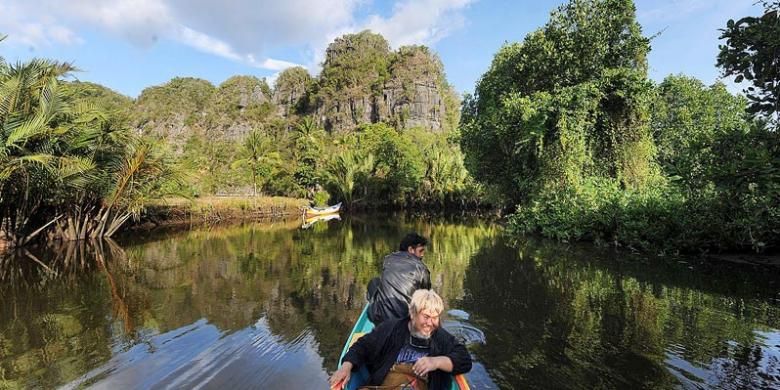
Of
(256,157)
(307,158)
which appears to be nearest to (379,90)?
(307,158)

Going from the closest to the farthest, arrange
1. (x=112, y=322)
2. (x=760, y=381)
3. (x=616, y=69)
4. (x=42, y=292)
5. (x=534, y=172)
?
(x=760, y=381) → (x=112, y=322) → (x=42, y=292) → (x=616, y=69) → (x=534, y=172)

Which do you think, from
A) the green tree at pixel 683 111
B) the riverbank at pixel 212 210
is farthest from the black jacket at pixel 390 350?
the riverbank at pixel 212 210

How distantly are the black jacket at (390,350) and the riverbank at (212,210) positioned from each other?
25.1 m

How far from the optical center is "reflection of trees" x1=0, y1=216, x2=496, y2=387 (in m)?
6.19

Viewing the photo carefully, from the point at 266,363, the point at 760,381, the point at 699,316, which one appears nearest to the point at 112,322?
the point at 266,363

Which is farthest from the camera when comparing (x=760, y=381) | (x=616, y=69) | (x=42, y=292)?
(x=616, y=69)

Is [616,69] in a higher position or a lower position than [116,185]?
higher

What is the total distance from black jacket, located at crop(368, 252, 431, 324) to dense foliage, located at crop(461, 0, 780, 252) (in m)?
11.3

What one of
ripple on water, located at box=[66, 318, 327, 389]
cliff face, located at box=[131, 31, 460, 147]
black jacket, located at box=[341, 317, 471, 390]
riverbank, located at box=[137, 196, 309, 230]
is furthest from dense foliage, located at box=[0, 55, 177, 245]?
cliff face, located at box=[131, 31, 460, 147]

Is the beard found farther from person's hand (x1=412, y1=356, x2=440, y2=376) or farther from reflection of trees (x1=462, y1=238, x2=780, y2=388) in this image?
reflection of trees (x1=462, y1=238, x2=780, y2=388)

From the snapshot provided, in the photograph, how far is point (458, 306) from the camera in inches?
336

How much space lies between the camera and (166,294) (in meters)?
9.62

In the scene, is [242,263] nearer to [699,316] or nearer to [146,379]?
[146,379]

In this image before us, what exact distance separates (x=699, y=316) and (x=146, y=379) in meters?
8.33
